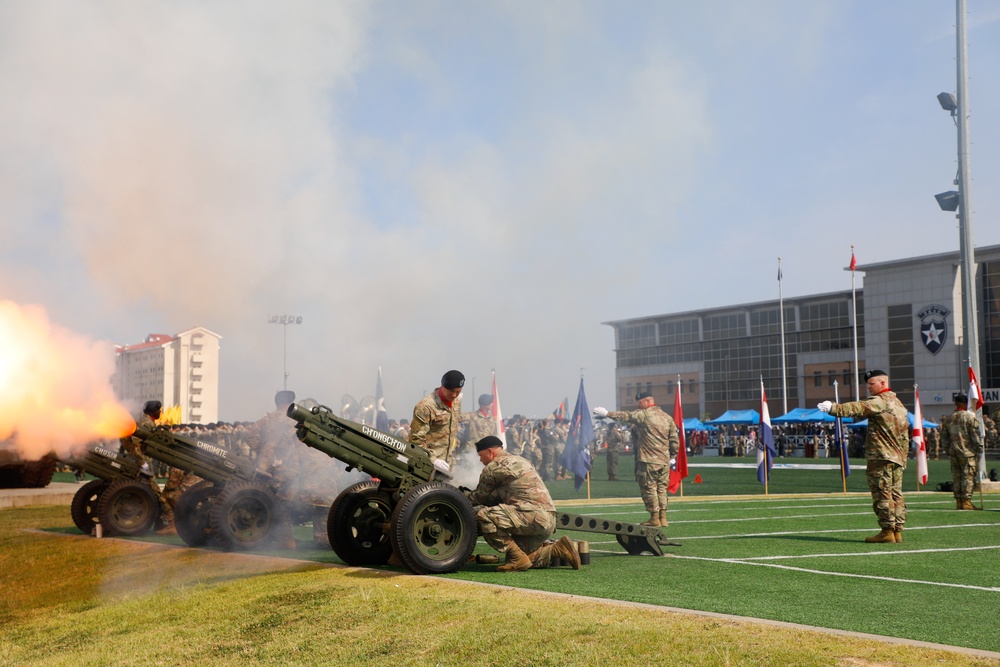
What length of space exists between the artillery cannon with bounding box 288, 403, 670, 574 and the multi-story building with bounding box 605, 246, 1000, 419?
59626 mm

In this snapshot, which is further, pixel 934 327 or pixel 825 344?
pixel 825 344

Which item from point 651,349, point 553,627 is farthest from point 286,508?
point 651,349

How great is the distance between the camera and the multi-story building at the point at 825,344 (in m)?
75.2

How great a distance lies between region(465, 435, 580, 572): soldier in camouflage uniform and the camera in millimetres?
11609

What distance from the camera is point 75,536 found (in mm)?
17812

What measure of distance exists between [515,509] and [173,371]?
16.1 m

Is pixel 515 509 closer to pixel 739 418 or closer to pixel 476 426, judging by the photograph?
pixel 476 426

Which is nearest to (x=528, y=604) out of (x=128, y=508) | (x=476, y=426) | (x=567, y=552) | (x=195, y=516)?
(x=567, y=552)

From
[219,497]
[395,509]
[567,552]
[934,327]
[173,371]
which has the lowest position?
[567,552]

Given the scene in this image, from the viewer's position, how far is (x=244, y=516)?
14.8m

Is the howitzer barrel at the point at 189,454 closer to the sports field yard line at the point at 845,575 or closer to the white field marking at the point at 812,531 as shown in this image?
the white field marking at the point at 812,531

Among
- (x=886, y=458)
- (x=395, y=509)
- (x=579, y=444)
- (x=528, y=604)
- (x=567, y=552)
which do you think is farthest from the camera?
(x=579, y=444)

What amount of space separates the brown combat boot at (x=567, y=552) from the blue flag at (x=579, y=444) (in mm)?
14930

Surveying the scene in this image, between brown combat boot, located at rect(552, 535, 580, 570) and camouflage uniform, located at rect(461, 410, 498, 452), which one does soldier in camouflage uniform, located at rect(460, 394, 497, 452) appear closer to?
camouflage uniform, located at rect(461, 410, 498, 452)
